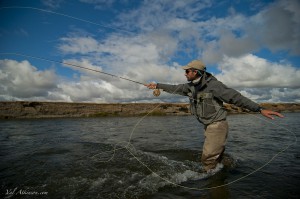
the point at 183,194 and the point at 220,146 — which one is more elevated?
the point at 220,146

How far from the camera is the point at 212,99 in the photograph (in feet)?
17.5

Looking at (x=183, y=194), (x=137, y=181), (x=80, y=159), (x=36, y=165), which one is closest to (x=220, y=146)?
(x=183, y=194)

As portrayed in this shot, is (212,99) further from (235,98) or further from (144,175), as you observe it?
(144,175)

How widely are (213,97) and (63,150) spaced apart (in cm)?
664

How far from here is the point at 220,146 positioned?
5461 mm

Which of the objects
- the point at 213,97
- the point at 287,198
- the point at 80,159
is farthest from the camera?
the point at 80,159

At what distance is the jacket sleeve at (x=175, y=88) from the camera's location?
6.23 m

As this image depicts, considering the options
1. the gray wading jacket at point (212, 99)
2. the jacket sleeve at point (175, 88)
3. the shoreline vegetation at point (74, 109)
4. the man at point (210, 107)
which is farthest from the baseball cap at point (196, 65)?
the shoreline vegetation at point (74, 109)

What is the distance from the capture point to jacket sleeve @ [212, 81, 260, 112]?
4855 millimetres

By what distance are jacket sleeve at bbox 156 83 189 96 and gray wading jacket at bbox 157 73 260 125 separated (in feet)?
1.21

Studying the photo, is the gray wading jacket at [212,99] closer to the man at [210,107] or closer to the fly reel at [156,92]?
the man at [210,107]

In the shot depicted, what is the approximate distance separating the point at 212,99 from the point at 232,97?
1.57 feet

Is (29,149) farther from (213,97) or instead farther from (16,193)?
(213,97)

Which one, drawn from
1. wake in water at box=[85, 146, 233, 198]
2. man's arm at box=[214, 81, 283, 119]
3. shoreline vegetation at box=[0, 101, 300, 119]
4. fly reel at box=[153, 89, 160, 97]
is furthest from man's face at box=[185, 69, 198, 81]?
shoreline vegetation at box=[0, 101, 300, 119]
